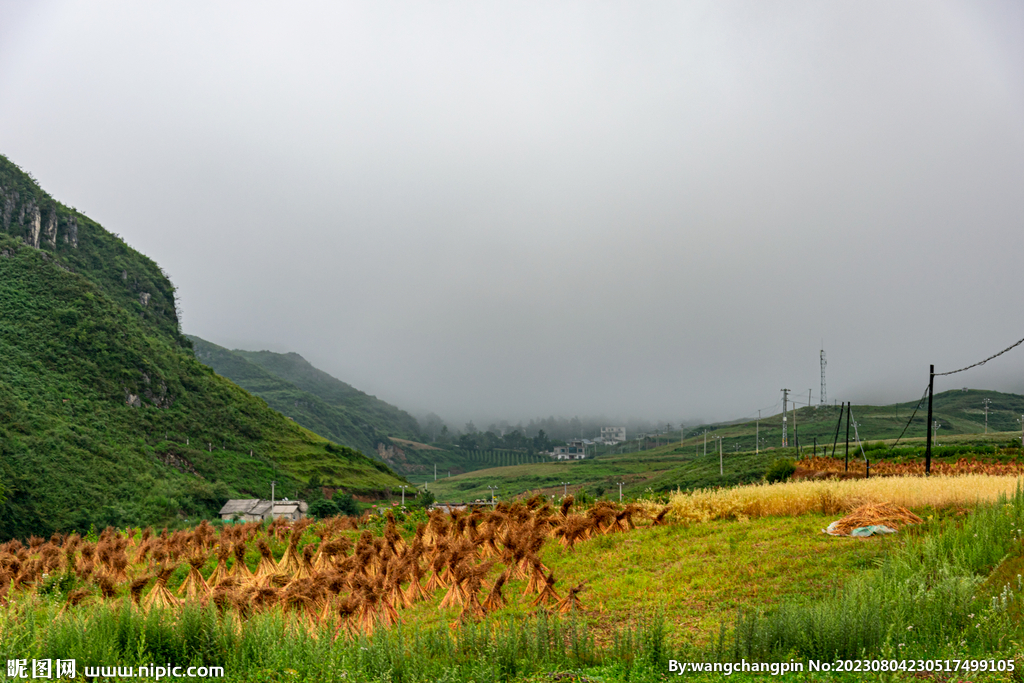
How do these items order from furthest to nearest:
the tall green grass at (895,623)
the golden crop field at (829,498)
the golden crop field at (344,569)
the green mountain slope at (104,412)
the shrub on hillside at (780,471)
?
the green mountain slope at (104,412), the shrub on hillside at (780,471), the golden crop field at (829,498), the golden crop field at (344,569), the tall green grass at (895,623)

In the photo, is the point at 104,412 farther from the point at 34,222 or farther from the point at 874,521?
the point at 874,521

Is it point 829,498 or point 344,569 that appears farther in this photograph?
point 829,498

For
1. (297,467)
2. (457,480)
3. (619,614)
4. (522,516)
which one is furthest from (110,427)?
(457,480)

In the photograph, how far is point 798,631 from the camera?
6.52 meters

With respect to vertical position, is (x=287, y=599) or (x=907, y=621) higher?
(x=907, y=621)

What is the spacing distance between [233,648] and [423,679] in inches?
107

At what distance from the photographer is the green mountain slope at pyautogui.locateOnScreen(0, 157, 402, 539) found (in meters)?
59.2

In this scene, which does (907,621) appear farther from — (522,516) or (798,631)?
(522,516)

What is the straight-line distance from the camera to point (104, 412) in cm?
7869

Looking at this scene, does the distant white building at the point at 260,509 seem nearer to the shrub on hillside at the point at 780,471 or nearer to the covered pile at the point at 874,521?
the shrub on hillside at the point at 780,471

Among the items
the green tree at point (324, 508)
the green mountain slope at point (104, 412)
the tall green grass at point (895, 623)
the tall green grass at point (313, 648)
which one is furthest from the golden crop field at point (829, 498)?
the green mountain slope at point (104, 412)

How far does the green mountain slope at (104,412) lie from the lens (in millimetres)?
59156

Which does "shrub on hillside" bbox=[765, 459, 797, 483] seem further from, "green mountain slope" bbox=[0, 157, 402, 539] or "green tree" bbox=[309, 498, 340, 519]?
"green mountain slope" bbox=[0, 157, 402, 539]

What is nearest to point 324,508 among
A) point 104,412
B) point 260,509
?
point 260,509
